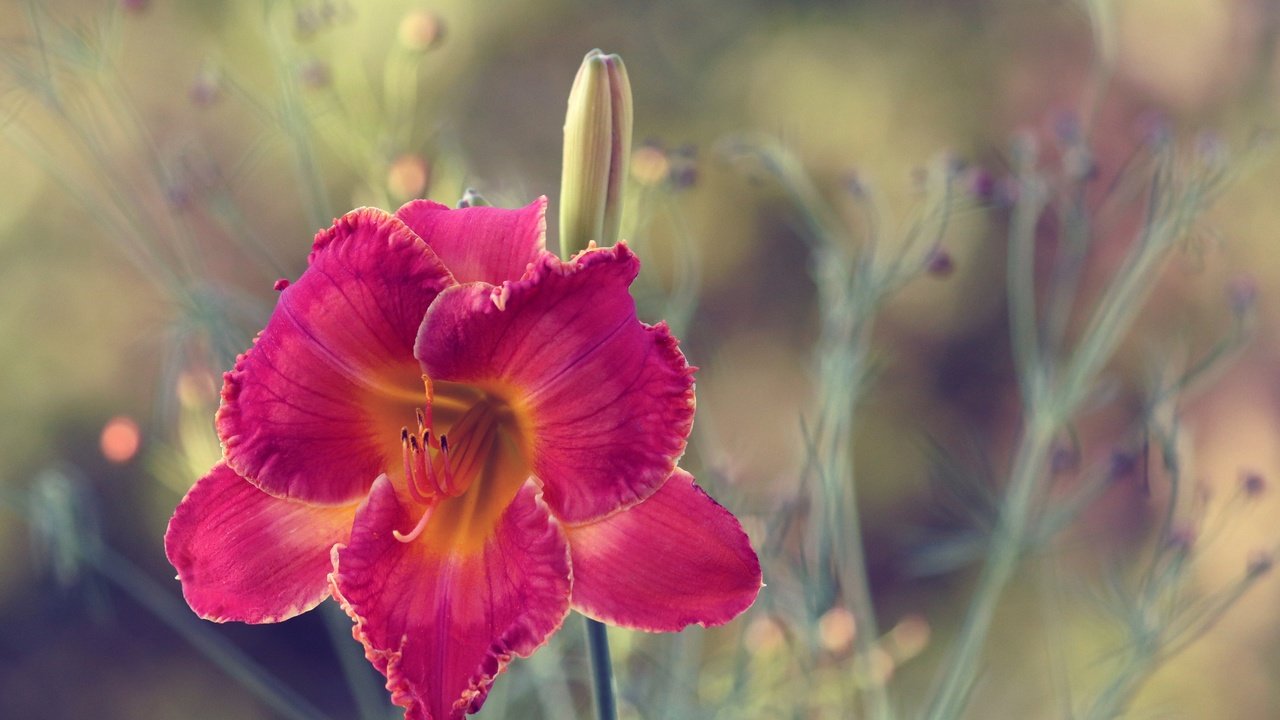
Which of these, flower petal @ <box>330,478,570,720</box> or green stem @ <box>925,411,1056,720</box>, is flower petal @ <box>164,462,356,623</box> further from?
green stem @ <box>925,411,1056,720</box>

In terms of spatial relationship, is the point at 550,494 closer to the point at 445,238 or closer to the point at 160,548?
the point at 445,238

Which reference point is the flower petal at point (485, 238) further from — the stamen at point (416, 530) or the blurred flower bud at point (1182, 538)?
the blurred flower bud at point (1182, 538)

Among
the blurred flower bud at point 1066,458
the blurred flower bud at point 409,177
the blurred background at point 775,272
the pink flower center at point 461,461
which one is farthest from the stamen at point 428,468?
the blurred background at point 775,272

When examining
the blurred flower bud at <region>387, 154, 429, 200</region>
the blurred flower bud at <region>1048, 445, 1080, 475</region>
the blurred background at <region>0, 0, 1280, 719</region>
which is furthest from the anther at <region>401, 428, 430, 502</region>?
the blurred background at <region>0, 0, 1280, 719</region>

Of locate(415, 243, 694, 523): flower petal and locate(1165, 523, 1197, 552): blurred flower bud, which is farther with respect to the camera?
locate(1165, 523, 1197, 552): blurred flower bud

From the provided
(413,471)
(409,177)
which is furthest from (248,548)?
(409,177)

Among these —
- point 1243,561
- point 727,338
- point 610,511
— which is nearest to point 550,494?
point 610,511

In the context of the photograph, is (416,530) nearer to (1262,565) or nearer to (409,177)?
(409,177)
